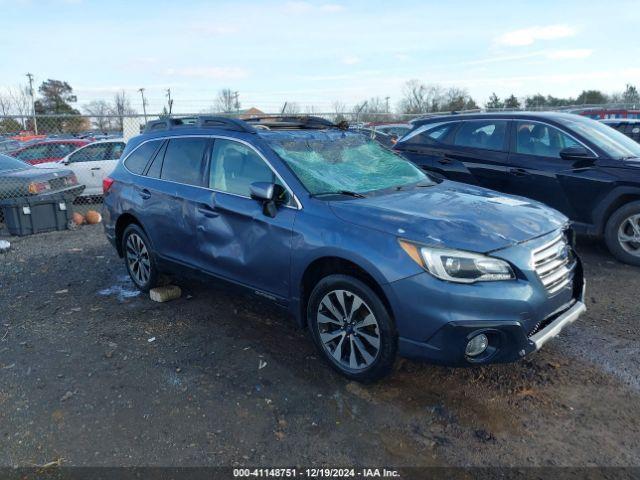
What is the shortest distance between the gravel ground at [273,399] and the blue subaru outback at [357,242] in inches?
15.3

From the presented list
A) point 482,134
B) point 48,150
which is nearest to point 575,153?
point 482,134

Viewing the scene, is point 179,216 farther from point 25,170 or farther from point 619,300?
point 25,170

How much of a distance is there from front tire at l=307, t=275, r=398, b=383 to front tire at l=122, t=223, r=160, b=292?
2305 mm

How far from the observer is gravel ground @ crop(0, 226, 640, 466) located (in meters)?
2.91

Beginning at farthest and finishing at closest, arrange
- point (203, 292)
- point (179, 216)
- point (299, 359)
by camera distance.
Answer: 1. point (203, 292)
2. point (179, 216)
3. point (299, 359)

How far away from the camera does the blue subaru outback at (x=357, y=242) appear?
306cm

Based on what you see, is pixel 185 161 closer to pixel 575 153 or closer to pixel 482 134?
pixel 482 134

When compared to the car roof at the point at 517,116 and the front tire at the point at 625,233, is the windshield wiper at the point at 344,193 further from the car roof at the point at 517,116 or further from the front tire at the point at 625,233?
the car roof at the point at 517,116

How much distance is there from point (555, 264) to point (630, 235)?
3.28 metres

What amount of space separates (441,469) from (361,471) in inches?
16.8

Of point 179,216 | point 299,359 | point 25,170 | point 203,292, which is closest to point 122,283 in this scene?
point 203,292

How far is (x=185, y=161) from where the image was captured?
4812mm

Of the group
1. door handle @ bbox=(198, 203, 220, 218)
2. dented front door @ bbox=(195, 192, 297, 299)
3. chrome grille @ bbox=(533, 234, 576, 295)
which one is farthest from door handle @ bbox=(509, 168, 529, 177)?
door handle @ bbox=(198, 203, 220, 218)

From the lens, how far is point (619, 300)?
16.3 ft
